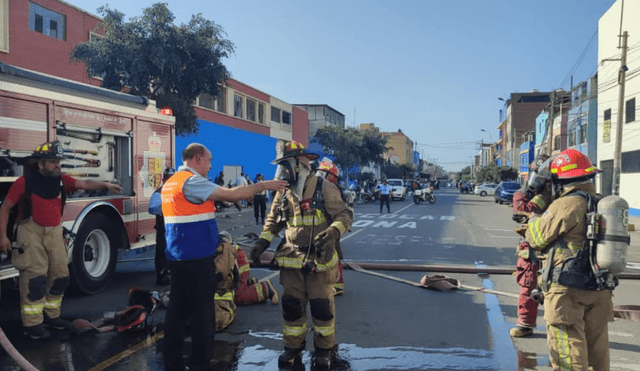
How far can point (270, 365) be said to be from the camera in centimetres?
465

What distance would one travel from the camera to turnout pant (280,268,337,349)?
4.56 metres

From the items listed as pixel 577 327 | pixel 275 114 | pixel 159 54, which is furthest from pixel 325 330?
pixel 275 114

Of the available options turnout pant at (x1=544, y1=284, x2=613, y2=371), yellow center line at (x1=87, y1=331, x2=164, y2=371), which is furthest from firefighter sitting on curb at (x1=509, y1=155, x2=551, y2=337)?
yellow center line at (x1=87, y1=331, x2=164, y2=371)

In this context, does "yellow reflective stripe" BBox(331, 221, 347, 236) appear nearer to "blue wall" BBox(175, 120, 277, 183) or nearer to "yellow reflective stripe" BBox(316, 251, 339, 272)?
"yellow reflective stripe" BBox(316, 251, 339, 272)

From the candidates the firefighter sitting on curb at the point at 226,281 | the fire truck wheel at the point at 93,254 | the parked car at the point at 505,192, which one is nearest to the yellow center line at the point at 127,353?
the firefighter sitting on curb at the point at 226,281

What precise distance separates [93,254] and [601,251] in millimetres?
6124

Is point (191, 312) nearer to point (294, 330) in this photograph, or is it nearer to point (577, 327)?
point (294, 330)

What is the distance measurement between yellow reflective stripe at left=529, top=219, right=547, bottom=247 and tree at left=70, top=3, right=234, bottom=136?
13.9 meters

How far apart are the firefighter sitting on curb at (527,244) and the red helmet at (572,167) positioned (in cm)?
106

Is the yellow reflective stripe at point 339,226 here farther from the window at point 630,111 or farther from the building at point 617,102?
the window at point 630,111

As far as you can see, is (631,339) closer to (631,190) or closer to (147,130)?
(147,130)

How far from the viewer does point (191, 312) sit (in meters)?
4.25

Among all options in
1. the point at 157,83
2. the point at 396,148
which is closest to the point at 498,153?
the point at 396,148

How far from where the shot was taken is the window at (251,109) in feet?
128
